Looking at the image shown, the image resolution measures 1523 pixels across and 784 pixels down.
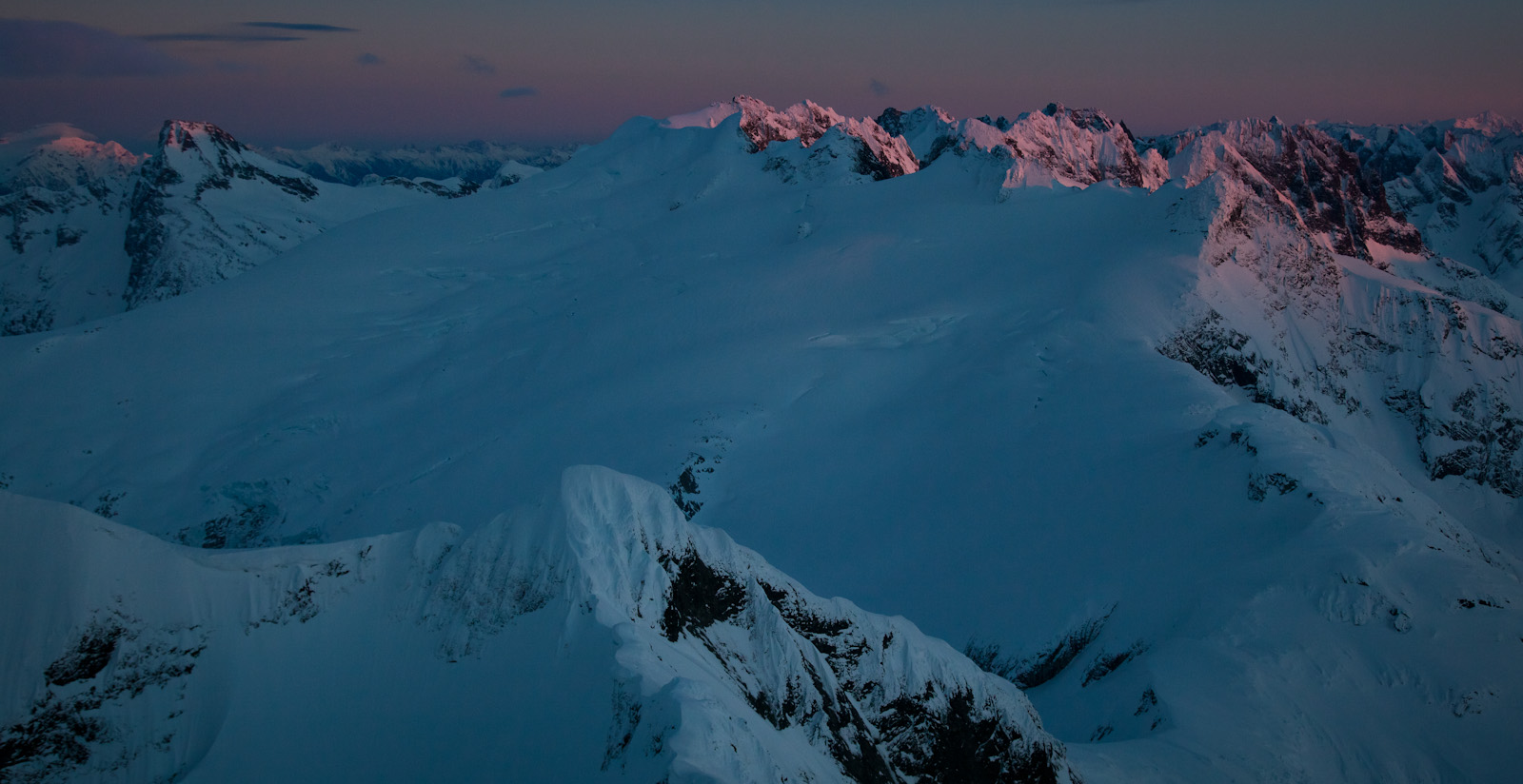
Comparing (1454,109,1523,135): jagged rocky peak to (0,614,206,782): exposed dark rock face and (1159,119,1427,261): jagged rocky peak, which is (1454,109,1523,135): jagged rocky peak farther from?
(0,614,206,782): exposed dark rock face

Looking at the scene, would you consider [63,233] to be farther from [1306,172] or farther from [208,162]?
[1306,172]

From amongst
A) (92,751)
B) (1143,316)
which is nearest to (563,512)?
(92,751)

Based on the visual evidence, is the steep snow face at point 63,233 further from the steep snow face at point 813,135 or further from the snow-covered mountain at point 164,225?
the steep snow face at point 813,135

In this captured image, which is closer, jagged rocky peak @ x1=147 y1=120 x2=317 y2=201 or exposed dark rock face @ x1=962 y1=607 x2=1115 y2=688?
exposed dark rock face @ x1=962 y1=607 x2=1115 y2=688

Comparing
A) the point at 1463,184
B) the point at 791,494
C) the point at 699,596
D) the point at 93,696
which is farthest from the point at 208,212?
the point at 1463,184

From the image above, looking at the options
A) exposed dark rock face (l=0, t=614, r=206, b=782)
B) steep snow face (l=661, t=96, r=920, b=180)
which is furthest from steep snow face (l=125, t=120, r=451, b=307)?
exposed dark rock face (l=0, t=614, r=206, b=782)

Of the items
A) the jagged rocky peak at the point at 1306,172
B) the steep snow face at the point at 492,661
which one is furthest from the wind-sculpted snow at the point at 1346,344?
the steep snow face at the point at 492,661
